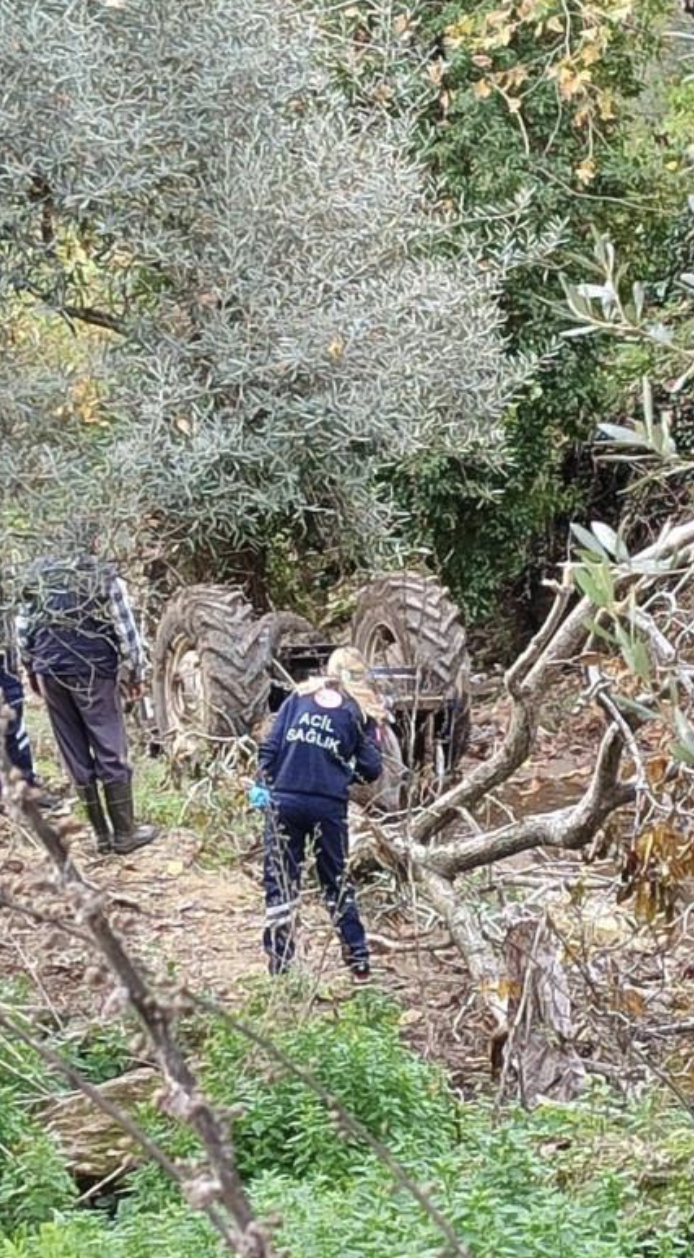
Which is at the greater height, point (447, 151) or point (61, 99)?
point (61, 99)

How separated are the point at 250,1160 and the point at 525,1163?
0.91 metres

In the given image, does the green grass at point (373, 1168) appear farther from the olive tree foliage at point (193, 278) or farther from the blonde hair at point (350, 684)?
the olive tree foliage at point (193, 278)

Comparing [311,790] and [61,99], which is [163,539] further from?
[61,99]

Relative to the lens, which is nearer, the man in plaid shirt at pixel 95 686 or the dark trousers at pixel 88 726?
the man in plaid shirt at pixel 95 686

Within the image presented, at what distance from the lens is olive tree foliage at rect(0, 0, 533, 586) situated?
554cm

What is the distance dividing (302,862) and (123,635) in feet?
4.49

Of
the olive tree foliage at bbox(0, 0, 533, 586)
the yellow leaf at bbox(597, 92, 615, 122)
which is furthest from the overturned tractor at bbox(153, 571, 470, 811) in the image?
the yellow leaf at bbox(597, 92, 615, 122)

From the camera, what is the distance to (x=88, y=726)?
8.27 metres

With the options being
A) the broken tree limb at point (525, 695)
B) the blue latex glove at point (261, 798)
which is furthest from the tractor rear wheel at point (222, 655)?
the blue latex glove at point (261, 798)

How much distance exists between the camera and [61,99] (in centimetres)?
543

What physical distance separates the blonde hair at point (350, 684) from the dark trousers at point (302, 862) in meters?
0.42

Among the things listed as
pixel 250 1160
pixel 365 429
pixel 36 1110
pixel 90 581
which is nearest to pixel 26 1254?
pixel 250 1160

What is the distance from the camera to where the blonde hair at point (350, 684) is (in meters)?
6.98

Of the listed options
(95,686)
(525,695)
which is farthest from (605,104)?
(525,695)
